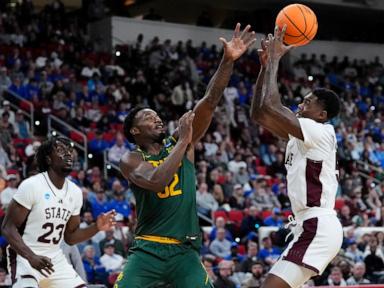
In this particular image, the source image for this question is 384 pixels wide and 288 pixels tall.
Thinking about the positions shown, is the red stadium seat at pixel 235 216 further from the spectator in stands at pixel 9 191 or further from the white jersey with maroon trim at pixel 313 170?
the white jersey with maroon trim at pixel 313 170

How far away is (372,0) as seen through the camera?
27.5 meters

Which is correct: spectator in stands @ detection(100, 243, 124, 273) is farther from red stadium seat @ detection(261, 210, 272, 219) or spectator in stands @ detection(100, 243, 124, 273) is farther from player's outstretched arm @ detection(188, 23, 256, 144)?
player's outstretched arm @ detection(188, 23, 256, 144)

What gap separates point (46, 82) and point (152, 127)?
12.6 m

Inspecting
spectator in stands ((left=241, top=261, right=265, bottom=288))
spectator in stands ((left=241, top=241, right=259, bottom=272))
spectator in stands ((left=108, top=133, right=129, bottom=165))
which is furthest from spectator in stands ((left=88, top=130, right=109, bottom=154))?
spectator in stands ((left=241, top=261, right=265, bottom=288))

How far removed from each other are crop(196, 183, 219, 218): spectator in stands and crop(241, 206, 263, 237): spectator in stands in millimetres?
869

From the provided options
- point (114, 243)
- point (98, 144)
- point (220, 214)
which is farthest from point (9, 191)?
point (98, 144)

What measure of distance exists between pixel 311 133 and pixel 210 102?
0.77 metres

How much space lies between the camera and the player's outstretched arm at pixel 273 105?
18.9ft

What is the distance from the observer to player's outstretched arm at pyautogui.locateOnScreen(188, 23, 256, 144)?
584 cm

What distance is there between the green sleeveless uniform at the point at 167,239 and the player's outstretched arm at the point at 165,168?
18 centimetres

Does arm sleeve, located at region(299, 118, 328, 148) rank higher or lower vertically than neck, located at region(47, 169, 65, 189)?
higher

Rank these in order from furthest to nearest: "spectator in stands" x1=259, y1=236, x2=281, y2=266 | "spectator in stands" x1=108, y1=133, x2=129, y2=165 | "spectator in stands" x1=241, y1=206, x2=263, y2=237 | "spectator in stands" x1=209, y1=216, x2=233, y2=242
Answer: "spectator in stands" x1=108, y1=133, x2=129, y2=165 → "spectator in stands" x1=241, y1=206, x2=263, y2=237 → "spectator in stands" x1=209, y1=216, x2=233, y2=242 → "spectator in stands" x1=259, y1=236, x2=281, y2=266

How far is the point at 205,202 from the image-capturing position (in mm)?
15508

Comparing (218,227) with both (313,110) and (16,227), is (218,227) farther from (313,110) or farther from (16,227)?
(313,110)
